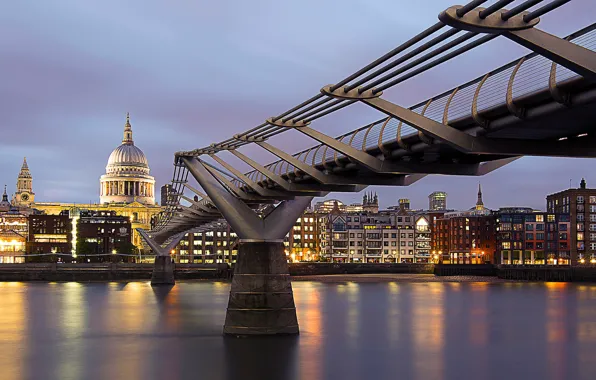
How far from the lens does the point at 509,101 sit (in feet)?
66.9

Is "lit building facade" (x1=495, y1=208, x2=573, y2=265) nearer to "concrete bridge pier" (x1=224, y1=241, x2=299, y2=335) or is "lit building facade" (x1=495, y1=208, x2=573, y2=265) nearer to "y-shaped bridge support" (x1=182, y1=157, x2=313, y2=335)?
"y-shaped bridge support" (x1=182, y1=157, x2=313, y2=335)

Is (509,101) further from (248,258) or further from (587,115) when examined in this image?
(248,258)

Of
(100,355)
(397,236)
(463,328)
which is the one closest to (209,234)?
(397,236)

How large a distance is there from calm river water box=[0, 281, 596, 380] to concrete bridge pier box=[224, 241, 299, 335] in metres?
0.93

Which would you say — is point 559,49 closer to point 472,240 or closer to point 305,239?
point 472,240

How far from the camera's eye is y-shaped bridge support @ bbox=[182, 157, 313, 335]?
43.7 m

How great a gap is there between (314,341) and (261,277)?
6.11m

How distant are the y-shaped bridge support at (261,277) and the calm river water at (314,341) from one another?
38.9 inches

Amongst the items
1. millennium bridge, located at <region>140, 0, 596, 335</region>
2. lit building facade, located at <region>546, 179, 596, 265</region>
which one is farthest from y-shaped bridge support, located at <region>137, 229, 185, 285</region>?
lit building facade, located at <region>546, 179, 596, 265</region>

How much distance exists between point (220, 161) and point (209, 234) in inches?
5906

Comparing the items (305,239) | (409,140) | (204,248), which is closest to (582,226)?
(305,239)

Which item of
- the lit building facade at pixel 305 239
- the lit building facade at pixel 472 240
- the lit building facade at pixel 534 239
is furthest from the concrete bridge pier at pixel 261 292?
the lit building facade at pixel 472 240

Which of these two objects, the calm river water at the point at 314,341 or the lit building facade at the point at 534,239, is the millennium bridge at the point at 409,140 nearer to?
the calm river water at the point at 314,341

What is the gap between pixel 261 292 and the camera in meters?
43.6
